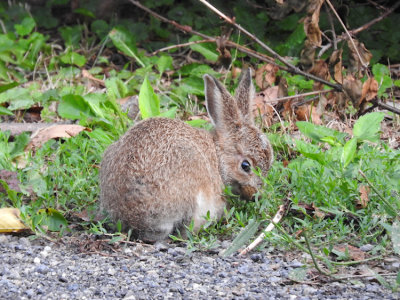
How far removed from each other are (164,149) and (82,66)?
12.7 ft

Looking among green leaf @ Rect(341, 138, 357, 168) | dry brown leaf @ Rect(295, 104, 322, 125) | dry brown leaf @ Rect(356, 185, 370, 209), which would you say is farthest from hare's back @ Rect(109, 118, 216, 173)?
dry brown leaf @ Rect(295, 104, 322, 125)

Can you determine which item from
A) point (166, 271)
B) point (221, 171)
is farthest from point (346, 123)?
point (166, 271)

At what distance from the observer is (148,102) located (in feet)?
19.3

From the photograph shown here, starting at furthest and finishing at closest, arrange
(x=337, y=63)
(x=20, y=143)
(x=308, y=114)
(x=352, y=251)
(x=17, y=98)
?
(x=17, y=98) < (x=308, y=114) < (x=20, y=143) < (x=337, y=63) < (x=352, y=251)

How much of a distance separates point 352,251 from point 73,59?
4.72 m

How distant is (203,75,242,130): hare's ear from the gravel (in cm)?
119

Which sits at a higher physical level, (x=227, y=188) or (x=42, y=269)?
(x=227, y=188)

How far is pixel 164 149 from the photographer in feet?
14.6

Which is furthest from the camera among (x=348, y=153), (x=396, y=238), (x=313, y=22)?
(x=313, y=22)

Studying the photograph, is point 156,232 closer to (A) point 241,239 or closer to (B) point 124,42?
(A) point 241,239

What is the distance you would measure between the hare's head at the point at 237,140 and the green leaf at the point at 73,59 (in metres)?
3.01

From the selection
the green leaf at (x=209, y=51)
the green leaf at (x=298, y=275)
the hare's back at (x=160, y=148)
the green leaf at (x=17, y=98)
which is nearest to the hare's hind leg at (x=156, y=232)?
the hare's back at (x=160, y=148)

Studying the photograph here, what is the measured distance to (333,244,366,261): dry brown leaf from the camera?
12.9 ft

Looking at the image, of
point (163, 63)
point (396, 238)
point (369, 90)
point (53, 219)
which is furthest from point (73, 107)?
point (396, 238)
